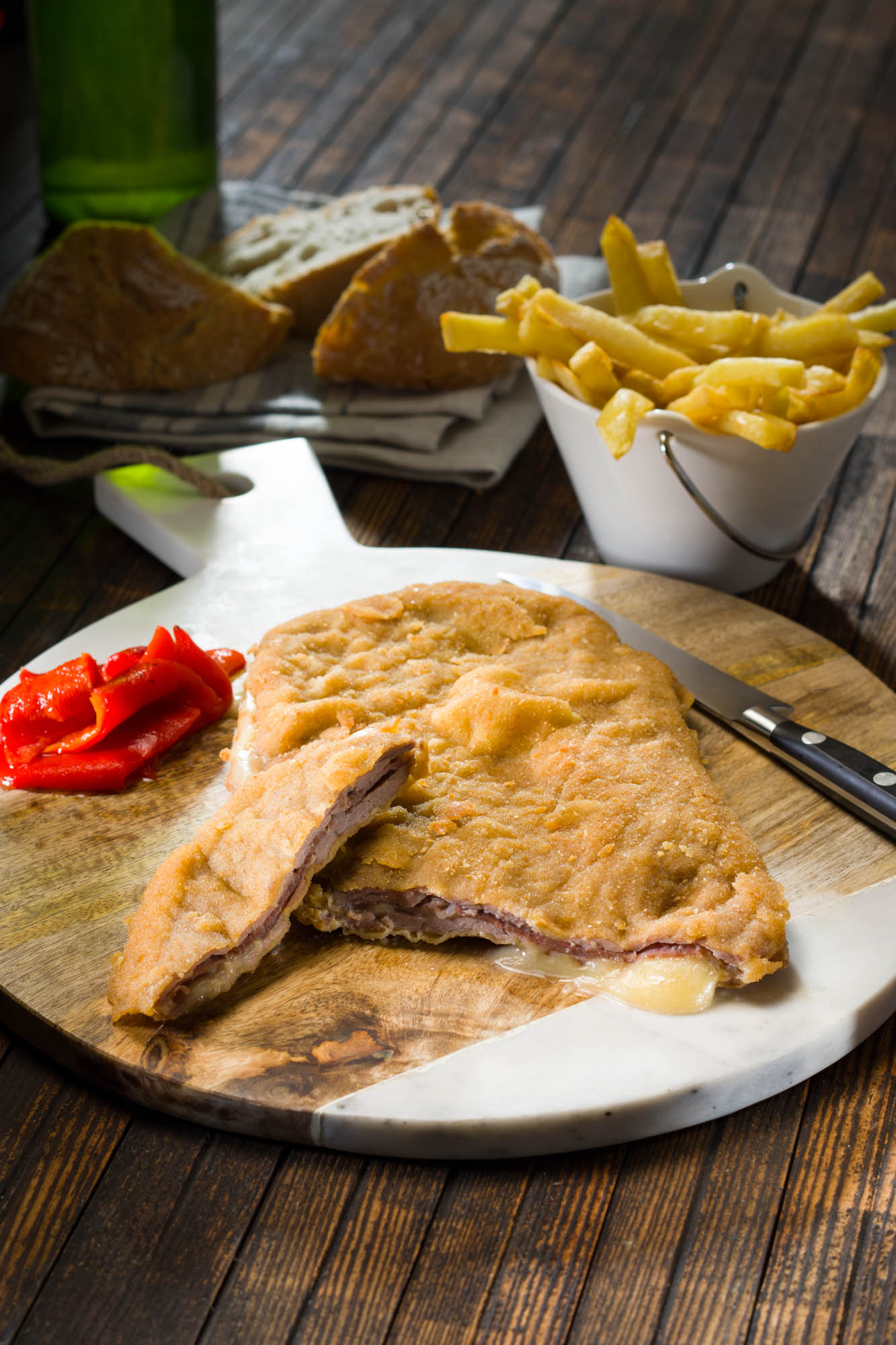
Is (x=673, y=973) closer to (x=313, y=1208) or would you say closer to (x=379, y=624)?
(x=313, y=1208)

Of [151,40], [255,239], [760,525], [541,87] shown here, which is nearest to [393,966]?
[760,525]

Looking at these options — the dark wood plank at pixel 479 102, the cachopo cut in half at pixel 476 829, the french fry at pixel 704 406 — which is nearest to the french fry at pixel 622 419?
the french fry at pixel 704 406

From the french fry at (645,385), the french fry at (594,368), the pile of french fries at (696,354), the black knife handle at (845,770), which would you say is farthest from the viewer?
the french fry at (645,385)

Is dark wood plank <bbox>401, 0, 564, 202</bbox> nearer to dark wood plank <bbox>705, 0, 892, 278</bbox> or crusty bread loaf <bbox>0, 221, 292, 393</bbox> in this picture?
dark wood plank <bbox>705, 0, 892, 278</bbox>

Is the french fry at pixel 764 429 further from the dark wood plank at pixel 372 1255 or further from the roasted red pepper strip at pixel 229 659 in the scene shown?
the dark wood plank at pixel 372 1255

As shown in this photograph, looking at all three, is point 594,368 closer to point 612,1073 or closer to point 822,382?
point 822,382

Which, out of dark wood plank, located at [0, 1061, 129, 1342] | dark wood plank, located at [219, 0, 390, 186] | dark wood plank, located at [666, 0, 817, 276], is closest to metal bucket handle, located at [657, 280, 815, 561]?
dark wood plank, located at [666, 0, 817, 276]

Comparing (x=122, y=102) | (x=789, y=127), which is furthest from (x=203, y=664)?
(x=789, y=127)
